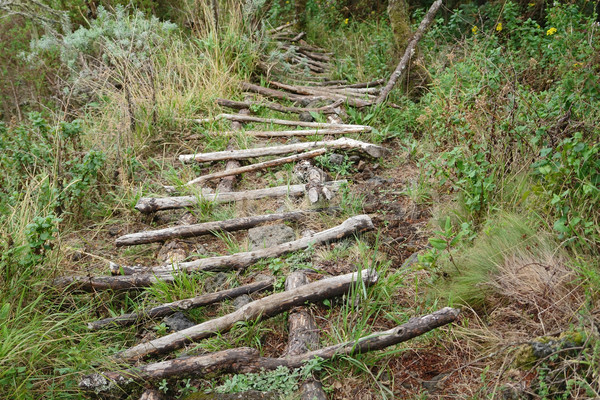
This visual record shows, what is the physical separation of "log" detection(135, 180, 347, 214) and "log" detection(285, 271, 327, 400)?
1740mm

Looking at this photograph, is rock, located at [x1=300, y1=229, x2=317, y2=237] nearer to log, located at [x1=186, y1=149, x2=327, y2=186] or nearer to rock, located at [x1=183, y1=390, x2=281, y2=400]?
log, located at [x1=186, y1=149, x2=327, y2=186]

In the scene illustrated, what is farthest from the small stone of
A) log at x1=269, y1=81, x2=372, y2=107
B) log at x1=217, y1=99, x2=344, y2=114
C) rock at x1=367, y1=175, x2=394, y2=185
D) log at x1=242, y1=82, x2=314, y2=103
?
log at x1=242, y1=82, x2=314, y2=103

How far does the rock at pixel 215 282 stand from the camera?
389cm

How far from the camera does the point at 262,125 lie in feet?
22.8

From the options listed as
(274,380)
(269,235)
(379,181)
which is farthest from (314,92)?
(274,380)

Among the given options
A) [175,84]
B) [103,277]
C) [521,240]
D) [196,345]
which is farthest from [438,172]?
[175,84]

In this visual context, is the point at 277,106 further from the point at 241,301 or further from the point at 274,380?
the point at 274,380

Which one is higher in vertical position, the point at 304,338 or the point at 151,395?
the point at 304,338

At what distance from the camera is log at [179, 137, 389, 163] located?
5.92 metres

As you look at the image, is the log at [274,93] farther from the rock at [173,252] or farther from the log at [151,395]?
the log at [151,395]

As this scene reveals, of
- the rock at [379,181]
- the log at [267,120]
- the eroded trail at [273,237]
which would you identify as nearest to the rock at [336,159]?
the eroded trail at [273,237]

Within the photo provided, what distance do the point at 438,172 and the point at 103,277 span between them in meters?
2.94

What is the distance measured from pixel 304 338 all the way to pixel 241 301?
0.67 m

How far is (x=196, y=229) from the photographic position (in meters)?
4.57
